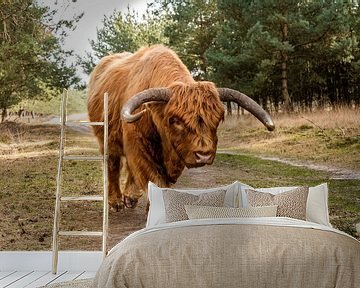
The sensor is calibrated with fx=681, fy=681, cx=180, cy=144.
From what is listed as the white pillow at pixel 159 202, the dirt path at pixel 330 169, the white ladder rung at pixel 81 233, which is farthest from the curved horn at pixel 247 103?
the white ladder rung at pixel 81 233

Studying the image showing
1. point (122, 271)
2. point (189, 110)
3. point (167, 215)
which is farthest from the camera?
point (189, 110)

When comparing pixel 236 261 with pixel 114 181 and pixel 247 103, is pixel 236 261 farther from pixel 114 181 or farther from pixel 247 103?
pixel 114 181

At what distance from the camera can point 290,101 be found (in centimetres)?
508

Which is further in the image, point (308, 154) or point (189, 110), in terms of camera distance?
point (308, 154)

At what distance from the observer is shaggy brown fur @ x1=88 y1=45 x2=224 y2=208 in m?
4.75

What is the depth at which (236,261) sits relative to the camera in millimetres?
3143

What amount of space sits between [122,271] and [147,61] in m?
2.36

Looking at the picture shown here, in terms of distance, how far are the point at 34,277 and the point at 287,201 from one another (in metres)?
2.08

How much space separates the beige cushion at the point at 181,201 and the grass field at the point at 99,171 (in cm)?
76

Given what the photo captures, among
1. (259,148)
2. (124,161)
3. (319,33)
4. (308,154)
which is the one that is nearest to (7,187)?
(124,161)

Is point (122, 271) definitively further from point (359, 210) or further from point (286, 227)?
point (359, 210)

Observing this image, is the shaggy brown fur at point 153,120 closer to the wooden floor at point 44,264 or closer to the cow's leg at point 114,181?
the cow's leg at point 114,181

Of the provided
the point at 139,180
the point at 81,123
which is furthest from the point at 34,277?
the point at 81,123

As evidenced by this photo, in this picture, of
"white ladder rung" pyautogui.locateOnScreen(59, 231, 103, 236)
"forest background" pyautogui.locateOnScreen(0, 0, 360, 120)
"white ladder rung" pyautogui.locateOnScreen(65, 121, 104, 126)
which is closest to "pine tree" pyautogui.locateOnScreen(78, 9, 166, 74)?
"forest background" pyautogui.locateOnScreen(0, 0, 360, 120)
